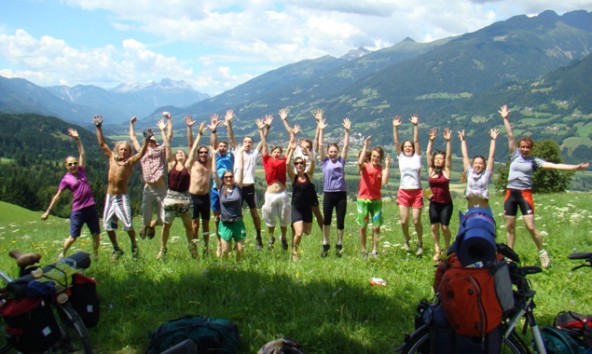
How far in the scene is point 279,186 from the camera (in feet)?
31.1

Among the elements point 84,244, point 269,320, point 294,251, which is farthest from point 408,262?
point 84,244

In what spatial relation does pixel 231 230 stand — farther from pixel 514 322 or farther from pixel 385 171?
pixel 514 322

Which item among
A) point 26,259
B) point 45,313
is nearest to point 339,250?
point 26,259

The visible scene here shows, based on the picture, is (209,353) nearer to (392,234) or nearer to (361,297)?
(361,297)

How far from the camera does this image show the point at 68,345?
479cm

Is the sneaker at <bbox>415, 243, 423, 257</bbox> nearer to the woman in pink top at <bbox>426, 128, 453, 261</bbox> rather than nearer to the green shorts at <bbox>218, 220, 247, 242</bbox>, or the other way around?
the woman in pink top at <bbox>426, 128, 453, 261</bbox>

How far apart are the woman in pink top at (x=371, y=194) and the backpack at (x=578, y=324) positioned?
483cm

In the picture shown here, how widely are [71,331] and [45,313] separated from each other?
1.23ft

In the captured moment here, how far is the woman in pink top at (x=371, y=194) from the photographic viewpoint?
375 inches

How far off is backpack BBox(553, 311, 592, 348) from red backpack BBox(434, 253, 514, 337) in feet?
3.49

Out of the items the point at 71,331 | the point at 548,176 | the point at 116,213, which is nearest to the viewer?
the point at 71,331

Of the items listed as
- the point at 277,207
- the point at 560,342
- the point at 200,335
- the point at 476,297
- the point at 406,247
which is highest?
the point at 476,297

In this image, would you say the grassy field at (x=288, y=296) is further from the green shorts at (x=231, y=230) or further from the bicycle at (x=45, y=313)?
the bicycle at (x=45, y=313)

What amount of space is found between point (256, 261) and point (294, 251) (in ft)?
3.50
